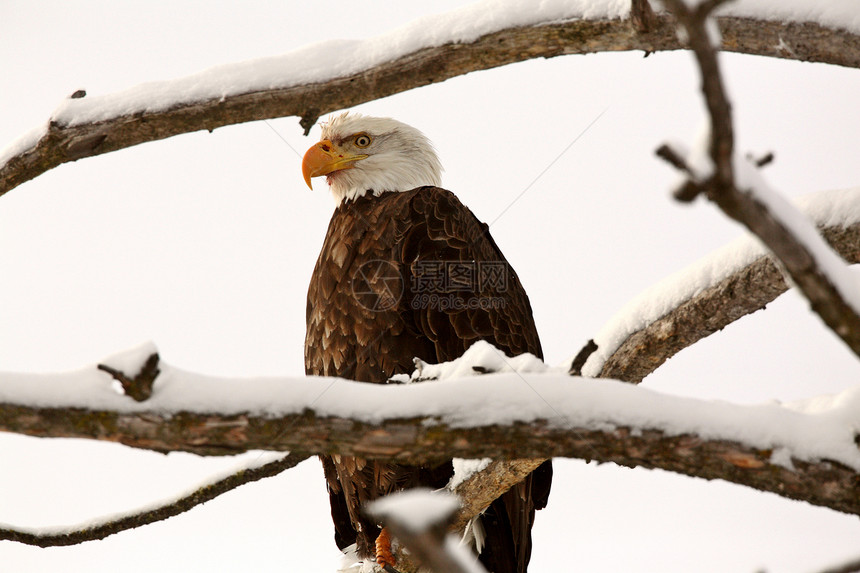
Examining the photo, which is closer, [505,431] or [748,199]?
[748,199]

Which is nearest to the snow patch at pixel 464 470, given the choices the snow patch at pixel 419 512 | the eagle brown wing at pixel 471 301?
the eagle brown wing at pixel 471 301

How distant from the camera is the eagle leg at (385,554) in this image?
3645 mm

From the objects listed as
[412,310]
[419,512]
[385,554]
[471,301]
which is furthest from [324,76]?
[385,554]

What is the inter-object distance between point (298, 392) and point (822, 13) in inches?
75.1

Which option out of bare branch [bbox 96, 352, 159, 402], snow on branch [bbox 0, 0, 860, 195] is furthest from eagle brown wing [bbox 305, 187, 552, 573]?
bare branch [bbox 96, 352, 159, 402]

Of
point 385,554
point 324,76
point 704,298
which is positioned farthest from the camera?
point 385,554

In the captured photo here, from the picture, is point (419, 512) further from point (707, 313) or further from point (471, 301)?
point (471, 301)

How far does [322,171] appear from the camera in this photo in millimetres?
4152

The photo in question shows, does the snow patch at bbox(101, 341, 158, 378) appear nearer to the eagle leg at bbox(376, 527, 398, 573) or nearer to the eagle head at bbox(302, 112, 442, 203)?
the eagle leg at bbox(376, 527, 398, 573)

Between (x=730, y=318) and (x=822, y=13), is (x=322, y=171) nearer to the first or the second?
(x=730, y=318)

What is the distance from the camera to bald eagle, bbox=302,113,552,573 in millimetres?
3359

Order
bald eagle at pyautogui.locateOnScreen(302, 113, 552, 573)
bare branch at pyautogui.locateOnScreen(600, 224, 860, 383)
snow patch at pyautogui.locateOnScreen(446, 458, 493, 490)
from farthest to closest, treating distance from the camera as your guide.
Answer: bald eagle at pyautogui.locateOnScreen(302, 113, 552, 573), snow patch at pyautogui.locateOnScreen(446, 458, 493, 490), bare branch at pyautogui.locateOnScreen(600, 224, 860, 383)

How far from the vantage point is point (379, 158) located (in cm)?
420

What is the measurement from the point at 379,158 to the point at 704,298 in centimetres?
195
